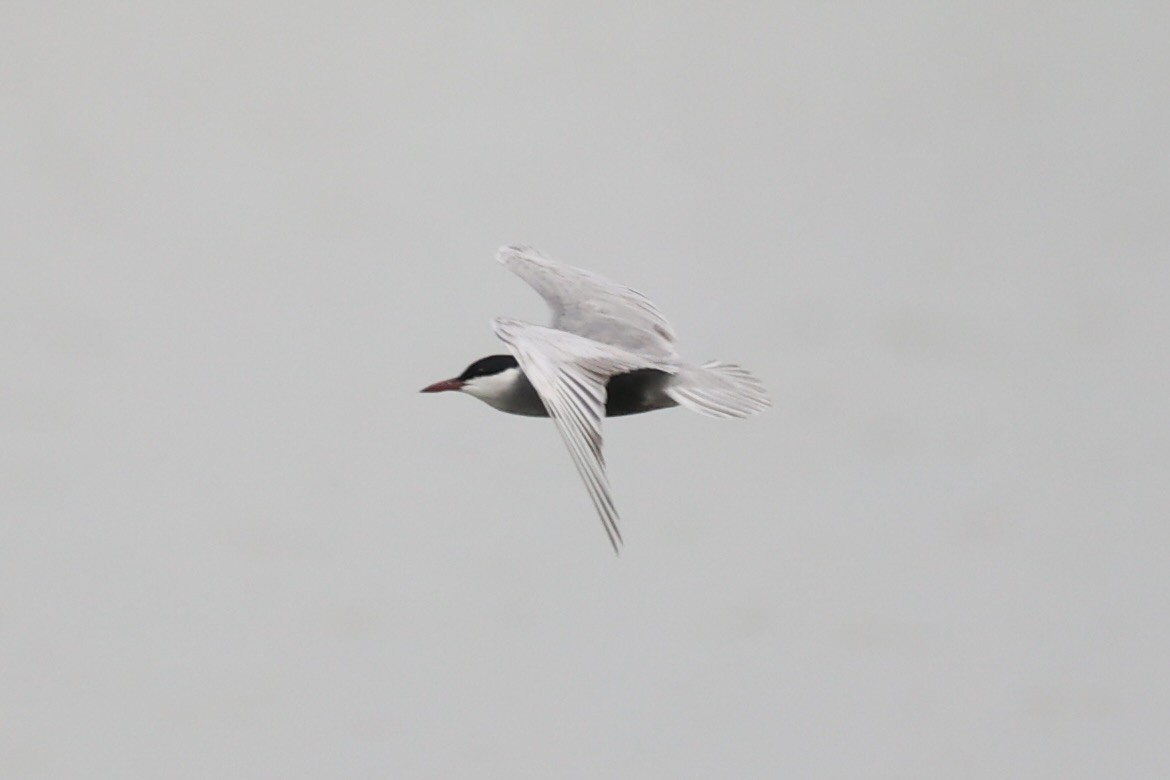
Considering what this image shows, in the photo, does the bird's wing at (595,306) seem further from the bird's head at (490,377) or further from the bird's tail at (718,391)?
the bird's head at (490,377)

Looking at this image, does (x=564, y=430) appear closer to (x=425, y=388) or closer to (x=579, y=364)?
(x=579, y=364)

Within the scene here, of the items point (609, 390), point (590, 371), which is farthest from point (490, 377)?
point (590, 371)

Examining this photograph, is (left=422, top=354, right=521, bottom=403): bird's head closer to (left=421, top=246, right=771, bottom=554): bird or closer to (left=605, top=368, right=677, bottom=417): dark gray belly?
(left=421, top=246, right=771, bottom=554): bird

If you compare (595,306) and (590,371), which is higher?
(595,306)

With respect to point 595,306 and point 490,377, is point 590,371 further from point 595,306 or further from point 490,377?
point 595,306

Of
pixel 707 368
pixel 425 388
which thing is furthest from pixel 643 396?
pixel 425 388

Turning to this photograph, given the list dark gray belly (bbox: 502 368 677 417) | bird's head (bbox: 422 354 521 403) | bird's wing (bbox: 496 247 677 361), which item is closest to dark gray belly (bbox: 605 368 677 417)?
dark gray belly (bbox: 502 368 677 417)

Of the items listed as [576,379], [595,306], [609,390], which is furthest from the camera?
[595,306]
